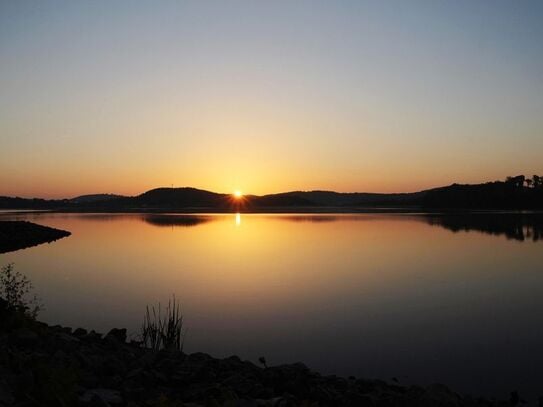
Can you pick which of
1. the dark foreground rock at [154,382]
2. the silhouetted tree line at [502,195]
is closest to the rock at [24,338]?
the dark foreground rock at [154,382]

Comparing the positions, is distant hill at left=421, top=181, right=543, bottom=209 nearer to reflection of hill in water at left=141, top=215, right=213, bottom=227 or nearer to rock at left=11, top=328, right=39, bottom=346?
reflection of hill in water at left=141, top=215, right=213, bottom=227

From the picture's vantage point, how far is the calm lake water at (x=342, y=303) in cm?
1274

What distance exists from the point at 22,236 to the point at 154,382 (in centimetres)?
4625

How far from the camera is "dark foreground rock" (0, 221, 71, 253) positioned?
45341 mm

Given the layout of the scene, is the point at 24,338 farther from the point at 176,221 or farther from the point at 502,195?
the point at 502,195

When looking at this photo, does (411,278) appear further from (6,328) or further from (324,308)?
(6,328)

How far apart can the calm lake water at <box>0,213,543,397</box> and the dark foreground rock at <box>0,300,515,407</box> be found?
6.53 feet

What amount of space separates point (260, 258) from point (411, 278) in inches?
511

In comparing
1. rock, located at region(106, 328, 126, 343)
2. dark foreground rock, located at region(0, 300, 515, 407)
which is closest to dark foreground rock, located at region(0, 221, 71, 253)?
rock, located at region(106, 328, 126, 343)

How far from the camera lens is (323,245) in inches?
1709

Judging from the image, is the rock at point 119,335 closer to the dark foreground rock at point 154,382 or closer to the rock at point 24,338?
the dark foreground rock at point 154,382

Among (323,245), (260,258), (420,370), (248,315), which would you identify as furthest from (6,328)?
(323,245)

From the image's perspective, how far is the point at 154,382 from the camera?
9.65m

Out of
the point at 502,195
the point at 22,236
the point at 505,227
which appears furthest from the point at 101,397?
→ the point at 502,195
